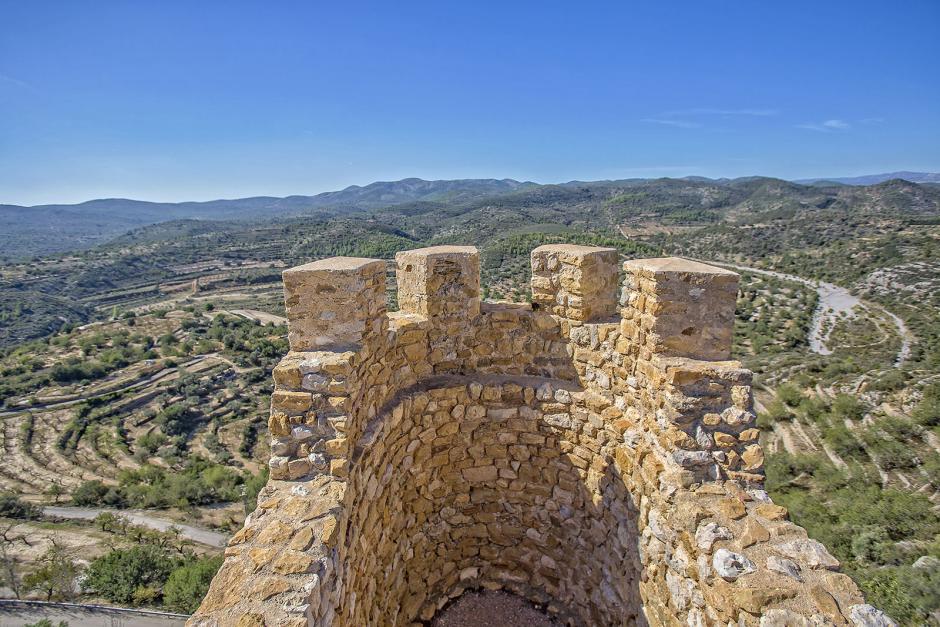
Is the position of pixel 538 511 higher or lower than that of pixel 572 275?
lower

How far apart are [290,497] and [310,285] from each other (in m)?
1.70

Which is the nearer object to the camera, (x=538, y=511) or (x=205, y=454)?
(x=538, y=511)

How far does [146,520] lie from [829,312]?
153ft

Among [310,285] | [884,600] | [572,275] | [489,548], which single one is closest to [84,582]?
[489,548]

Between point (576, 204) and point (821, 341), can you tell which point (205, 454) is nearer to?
point (821, 341)

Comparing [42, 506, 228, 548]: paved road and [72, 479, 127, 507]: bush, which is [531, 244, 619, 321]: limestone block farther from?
[72, 479, 127, 507]: bush

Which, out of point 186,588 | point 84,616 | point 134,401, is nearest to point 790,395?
point 186,588

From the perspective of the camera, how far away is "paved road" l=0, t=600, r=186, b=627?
46.3ft

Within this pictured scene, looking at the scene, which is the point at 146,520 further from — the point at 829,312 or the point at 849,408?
the point at 829,312

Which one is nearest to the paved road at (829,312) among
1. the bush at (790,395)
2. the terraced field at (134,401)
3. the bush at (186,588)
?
the bush at (790,395)

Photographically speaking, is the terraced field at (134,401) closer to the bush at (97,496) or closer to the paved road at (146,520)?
the bush at (97,496)

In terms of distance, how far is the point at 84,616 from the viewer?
14.4 m

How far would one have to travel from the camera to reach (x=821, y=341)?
29844 millimetres

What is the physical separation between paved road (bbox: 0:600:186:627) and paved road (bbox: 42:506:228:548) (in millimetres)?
5861
